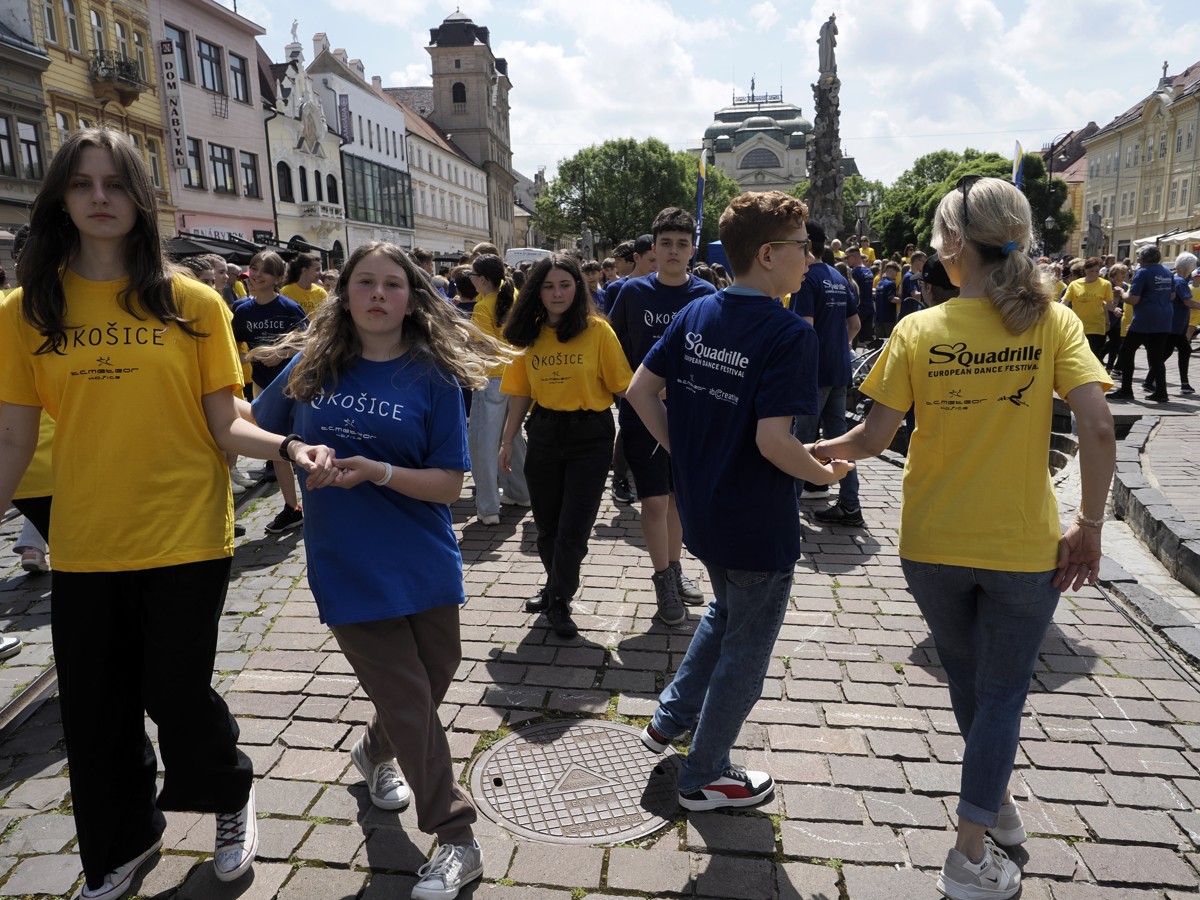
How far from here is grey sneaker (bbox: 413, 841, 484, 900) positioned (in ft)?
8.58

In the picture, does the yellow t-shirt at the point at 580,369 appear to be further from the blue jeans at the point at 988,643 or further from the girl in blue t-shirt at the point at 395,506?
the blue jeans at the point at 988,643

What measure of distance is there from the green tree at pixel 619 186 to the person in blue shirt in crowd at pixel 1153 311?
56.4m

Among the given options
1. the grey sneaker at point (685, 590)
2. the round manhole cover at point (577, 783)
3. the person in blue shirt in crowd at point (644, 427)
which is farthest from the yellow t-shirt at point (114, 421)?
the grey sneaker at point (685, 590)

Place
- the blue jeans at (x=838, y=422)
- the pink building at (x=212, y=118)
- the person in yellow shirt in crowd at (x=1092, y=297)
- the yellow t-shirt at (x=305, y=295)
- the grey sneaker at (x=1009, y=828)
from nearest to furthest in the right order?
the grey sneaker at (x=1009, y=828) < the blue jeans at (x=838, y=422) < the yellow t-shirt at (x=305, y=295) < the person in yellow shirt in crowd at (x=1092, y=297) < the pink building at (x=212, y=118)

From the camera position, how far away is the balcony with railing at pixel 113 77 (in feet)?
84.1

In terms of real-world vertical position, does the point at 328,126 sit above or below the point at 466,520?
above

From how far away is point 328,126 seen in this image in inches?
1816

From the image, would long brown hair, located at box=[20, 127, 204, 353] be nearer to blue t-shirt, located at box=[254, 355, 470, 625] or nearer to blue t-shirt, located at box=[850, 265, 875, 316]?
blue t-shirt, located at box=[254, 355, 470, 625]

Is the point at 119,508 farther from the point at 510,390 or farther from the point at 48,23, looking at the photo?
the point at 48,23

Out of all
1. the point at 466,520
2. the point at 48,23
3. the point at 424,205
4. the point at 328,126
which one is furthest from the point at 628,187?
the point at 466,520

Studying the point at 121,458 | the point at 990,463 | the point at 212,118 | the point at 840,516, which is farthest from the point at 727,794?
the point at 212,118

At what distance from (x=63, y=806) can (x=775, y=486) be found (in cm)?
276

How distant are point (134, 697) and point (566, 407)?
2438 millimetres

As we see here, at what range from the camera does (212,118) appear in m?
32.4
